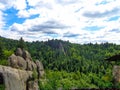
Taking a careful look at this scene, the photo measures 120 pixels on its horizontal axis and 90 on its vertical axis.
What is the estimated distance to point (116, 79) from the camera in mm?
20234

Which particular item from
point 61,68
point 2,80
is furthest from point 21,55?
point 61,68

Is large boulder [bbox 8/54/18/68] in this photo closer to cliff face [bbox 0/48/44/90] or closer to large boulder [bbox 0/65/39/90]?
cliff face [bbox 0/48/44/90]

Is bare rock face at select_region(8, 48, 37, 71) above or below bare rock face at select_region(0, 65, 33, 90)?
above

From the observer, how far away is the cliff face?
2328 inches

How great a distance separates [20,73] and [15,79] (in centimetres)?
→ 786

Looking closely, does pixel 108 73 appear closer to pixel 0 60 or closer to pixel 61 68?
pixel 61 68

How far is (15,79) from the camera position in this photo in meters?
61.9

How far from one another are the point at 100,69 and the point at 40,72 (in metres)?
62.8

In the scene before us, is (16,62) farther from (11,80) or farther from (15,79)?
(11,80)

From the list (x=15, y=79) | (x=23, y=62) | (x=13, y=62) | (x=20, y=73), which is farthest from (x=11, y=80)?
(x=23, y=62)

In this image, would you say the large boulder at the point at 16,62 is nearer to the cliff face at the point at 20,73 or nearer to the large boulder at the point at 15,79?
the cliff face at the point at 20,73

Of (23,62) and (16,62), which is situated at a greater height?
(16,62)

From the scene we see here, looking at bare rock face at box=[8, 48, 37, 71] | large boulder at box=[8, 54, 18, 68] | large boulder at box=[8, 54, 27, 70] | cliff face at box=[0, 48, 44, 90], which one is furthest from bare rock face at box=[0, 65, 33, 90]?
bare rock face at box=[8, 48, 37, 71]

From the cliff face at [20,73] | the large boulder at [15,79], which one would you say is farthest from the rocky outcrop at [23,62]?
the large boulder at [15,79]
